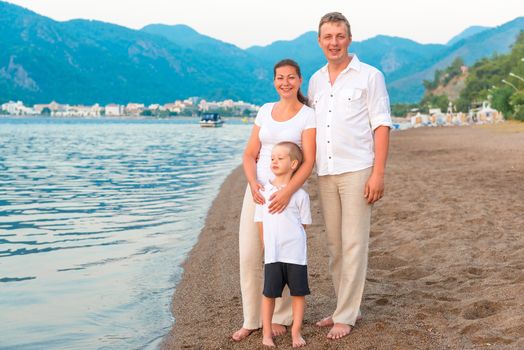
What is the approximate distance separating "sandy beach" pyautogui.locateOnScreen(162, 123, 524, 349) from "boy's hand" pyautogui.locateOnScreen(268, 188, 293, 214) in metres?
1.02

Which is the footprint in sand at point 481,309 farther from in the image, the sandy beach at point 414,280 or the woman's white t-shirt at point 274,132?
the woman's white t-shirt at point 274,132

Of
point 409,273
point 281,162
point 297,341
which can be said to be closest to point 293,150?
point 281,162

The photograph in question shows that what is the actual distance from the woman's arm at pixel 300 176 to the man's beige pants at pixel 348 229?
0.98ft

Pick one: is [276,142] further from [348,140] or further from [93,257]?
[93,257]

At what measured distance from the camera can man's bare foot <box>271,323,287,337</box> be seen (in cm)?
486

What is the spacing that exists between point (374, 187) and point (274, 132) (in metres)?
0.80

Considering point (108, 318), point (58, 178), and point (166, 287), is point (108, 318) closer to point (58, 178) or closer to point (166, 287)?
point (166, 287)

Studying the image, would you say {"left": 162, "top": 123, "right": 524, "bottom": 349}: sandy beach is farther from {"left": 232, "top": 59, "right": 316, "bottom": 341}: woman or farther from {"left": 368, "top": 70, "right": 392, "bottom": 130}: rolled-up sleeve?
{"left": 368, "top": 70, "right": 392, "bottom": 130}: rolled-up sleeve

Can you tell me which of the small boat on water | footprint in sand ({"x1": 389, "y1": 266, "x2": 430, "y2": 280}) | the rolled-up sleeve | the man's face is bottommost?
the small boat on water

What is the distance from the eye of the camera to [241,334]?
192 inches

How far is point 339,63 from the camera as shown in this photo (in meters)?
4.60

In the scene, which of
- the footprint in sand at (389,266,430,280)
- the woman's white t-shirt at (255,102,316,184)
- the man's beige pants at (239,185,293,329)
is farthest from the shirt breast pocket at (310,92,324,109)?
the footprint in sand at (389,266,430,280)

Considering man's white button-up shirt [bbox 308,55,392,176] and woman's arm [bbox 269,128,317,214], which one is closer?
woman's arm [bbox 269,128,317,214]

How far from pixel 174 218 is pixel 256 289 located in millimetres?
8375
